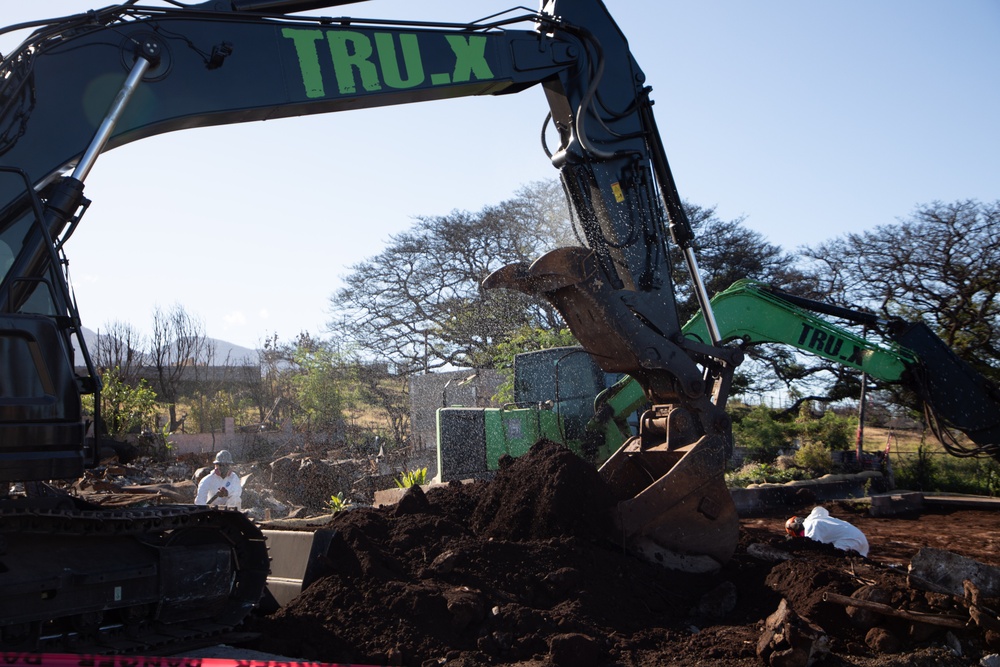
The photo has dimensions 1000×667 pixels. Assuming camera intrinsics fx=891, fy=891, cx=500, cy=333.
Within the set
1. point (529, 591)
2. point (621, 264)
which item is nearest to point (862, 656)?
point (529, 591)

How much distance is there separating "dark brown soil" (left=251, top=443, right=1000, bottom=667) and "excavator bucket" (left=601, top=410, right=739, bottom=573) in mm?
118

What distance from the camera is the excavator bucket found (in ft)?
19.2

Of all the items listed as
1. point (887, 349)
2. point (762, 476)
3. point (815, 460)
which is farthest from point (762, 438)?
point (887, 349)

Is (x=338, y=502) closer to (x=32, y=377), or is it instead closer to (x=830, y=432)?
(x=32, y=377)

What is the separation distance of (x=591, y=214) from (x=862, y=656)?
347 centimetres

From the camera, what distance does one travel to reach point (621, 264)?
6.49 m

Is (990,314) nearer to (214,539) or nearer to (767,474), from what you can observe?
(767,474)

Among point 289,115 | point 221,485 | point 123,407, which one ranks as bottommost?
point 221,485

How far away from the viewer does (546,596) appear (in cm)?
523

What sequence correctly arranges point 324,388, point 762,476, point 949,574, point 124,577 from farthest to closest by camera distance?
point 324,388 → point 762,476 → point 949,574 → point 124,577

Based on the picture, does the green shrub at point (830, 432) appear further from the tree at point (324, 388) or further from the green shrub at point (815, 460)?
the tree at point (324, 388)

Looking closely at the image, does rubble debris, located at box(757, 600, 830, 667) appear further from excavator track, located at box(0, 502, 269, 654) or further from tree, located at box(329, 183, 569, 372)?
tree, located at box(329, 183, 569, 372)

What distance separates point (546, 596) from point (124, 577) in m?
2.31

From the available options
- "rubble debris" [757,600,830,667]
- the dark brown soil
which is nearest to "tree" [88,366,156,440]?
the dark brown soil
